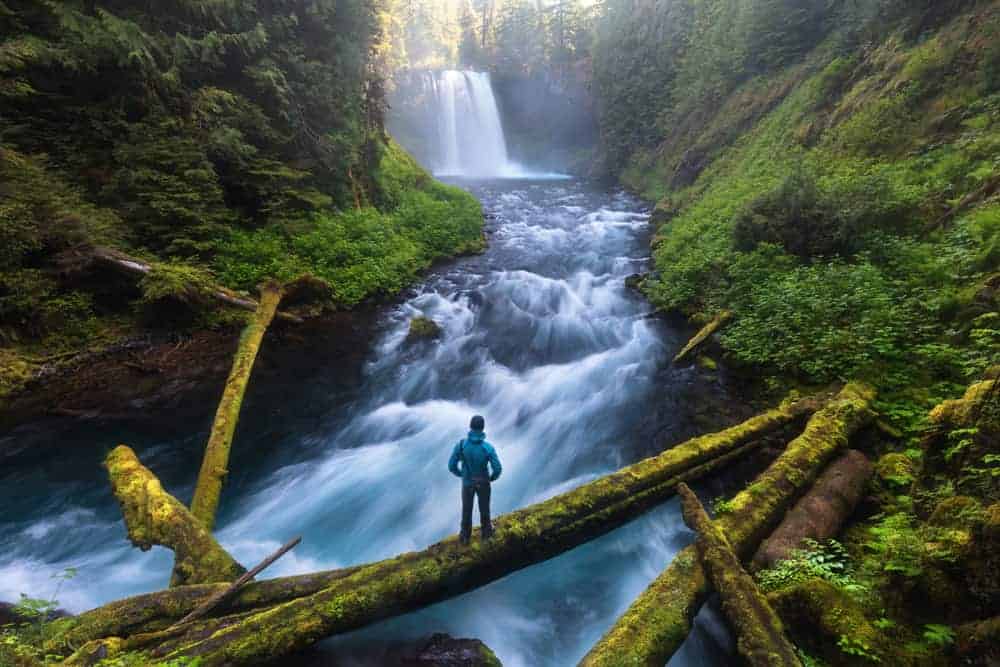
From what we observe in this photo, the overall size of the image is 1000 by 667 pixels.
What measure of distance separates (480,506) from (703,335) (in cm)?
700

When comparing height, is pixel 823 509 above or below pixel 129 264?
below

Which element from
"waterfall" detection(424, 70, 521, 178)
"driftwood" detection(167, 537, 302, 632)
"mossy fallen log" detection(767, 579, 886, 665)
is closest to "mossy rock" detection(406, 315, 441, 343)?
"driftwood" detection(167, 537, 302, 632)

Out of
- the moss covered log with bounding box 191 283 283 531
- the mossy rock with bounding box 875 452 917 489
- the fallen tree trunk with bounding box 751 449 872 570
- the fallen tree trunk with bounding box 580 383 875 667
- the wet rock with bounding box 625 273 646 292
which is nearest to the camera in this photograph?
the fallen tree trunk with bounding box 580 383 875 667

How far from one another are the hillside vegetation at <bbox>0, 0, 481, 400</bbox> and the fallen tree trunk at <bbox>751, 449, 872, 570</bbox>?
10625 mm

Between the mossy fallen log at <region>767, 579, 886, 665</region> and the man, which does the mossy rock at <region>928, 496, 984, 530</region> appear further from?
the man

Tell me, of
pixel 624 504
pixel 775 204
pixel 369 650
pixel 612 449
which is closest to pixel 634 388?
pixel 612 449

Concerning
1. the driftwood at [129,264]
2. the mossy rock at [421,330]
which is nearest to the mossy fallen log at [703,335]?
the mossy rock at [421,330]

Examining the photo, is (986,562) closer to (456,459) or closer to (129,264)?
(456,459)

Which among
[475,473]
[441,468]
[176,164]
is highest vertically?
[176,164]

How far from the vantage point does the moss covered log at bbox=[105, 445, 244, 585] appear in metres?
4.55

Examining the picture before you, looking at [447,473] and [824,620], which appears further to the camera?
[447,473]

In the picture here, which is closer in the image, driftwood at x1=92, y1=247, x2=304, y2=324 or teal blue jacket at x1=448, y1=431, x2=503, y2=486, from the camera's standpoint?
teal blue jacket at x1=448, y1=431, x2=503, y2=486

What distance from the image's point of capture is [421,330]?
477 inches

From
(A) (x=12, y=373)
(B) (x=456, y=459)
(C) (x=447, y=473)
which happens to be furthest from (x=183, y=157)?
(B) (x=456, y=459)
